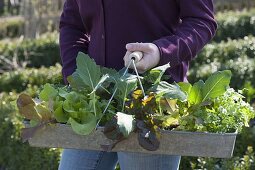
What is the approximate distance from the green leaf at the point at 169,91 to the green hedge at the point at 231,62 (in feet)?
13.2

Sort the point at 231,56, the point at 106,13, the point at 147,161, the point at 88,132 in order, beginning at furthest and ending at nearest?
1. the point at 231,56
2. the point at 106,13
3. the point at 147,161
4. the point at 88,132

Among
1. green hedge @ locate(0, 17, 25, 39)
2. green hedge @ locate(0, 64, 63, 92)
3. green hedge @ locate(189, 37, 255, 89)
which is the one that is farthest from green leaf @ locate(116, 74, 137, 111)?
green hedge @ locate(0, 17, 25, 39)

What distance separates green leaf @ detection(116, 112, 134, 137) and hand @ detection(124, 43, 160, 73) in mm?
203

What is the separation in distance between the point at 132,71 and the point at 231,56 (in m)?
5.17

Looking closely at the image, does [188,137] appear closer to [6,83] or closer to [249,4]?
[6,83]

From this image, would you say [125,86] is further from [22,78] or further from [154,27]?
[22,78]

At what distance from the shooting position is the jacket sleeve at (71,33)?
2418 millimetres

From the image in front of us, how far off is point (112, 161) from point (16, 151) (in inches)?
102

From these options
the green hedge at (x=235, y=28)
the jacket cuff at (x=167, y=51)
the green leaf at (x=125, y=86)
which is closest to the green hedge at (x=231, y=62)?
A: the green hedge at (x=235, y=28)

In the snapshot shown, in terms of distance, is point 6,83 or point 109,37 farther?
point 6,83

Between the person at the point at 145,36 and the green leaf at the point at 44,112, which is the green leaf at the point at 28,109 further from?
the person at the point at 145,36

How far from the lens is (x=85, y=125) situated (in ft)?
5.92

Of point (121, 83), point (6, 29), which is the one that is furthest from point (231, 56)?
point (6, 29)

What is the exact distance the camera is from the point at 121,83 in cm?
185
